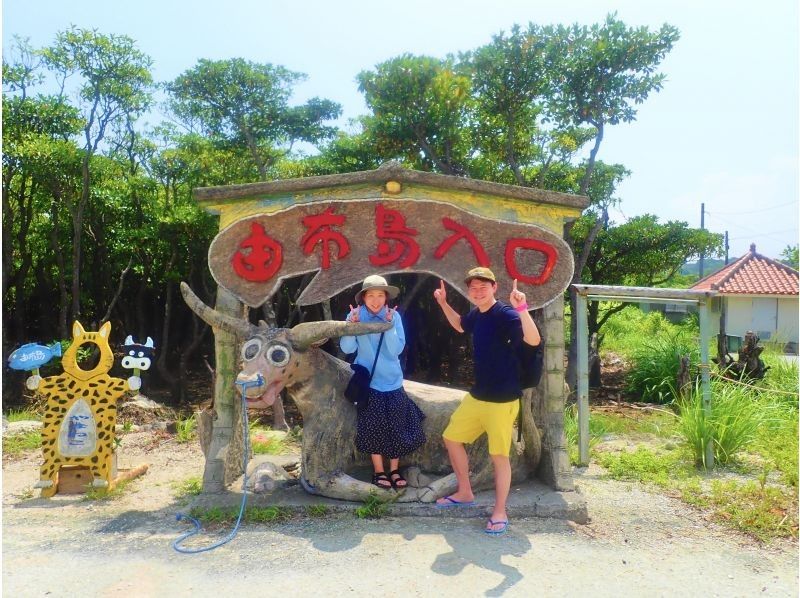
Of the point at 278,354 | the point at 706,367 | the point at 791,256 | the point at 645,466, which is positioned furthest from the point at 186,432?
the point at 791,256

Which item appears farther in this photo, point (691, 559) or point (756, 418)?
point (756, 418)

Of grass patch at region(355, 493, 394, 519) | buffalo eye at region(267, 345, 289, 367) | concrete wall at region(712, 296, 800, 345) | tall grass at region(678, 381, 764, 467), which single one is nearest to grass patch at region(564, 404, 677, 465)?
tall grass at region(678, 381, 764, 467)

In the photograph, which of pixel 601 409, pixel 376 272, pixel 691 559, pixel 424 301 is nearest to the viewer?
pixel 691 559

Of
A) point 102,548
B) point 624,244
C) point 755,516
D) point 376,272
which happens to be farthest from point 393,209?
point 624,244

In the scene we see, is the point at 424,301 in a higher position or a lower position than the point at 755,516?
higher

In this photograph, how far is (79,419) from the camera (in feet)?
16.1

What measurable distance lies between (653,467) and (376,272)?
3037 millimetres

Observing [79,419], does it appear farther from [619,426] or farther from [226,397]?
[619,426]

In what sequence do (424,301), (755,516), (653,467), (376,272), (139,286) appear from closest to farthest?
(755,516) → (376,272) → (653,467) → (139,286) → (424,301)

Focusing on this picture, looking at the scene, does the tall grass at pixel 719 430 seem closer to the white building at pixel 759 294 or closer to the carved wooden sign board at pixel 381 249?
the carved wooden sign board at pixel 381 249

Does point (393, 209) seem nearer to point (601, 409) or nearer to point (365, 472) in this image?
point (365, 472)

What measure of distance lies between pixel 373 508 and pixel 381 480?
0.20m

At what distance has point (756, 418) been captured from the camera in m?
5.64

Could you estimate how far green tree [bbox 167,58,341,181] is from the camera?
8.87 meters
